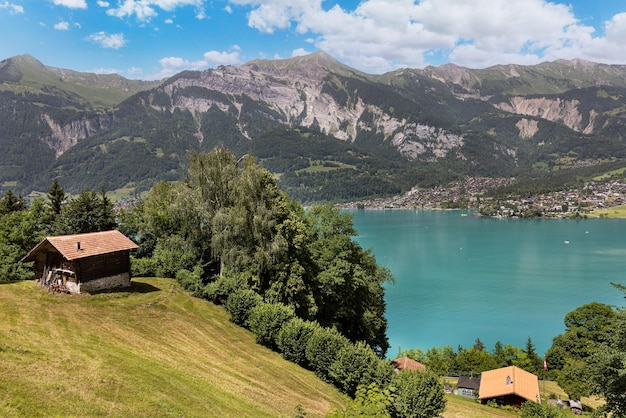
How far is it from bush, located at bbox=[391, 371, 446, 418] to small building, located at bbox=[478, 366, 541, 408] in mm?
21957

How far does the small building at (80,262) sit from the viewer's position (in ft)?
83.0

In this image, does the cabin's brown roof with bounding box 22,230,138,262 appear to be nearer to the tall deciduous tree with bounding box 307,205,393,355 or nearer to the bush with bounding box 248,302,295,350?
the bush with bounding box 248,302,295,350

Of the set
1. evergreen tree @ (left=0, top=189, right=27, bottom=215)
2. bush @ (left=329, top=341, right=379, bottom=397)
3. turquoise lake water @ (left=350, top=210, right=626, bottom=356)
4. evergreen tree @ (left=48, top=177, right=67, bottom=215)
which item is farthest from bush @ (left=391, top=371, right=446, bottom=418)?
evergreen tree @ (left=0, top=189, right=27, bottom=215)

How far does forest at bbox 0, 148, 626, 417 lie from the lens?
24203 millimetres

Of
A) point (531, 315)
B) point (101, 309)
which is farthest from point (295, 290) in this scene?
point (531, 315)

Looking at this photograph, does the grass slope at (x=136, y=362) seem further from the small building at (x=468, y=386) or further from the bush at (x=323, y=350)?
the small building at (x=468, y=386)

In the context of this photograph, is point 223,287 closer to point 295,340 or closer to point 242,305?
point 242,305

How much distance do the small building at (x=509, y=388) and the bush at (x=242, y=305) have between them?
27096 millimetres

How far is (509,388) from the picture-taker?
40.3 metres

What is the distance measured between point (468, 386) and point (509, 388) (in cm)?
677

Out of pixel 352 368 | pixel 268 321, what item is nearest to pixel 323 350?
pixel 352 368

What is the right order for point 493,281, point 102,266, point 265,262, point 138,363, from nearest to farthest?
point 138,363
point 102,266
point 265,262
point 493,281

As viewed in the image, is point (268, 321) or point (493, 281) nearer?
point (268, 321)

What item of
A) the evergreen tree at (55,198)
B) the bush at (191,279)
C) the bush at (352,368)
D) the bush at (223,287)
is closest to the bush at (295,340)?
the bush at (352,368)
